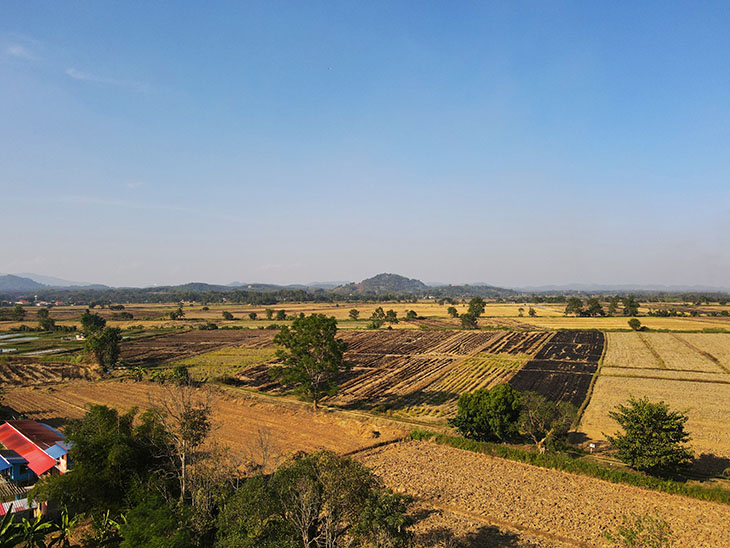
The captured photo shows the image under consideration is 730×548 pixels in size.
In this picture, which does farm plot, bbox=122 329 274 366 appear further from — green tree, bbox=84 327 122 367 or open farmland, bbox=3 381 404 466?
open farmland, bbox=3 381 404 466

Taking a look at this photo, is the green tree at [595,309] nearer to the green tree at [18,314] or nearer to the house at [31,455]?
the house at [31,455]

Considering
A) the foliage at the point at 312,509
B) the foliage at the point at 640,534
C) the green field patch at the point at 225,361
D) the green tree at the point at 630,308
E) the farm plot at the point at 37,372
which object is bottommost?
the farm plot at the point at 37,372

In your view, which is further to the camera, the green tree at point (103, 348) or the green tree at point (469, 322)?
the green tree at point (469, 322)

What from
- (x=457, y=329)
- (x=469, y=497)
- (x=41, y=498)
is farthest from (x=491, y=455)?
(x=457, y=329)

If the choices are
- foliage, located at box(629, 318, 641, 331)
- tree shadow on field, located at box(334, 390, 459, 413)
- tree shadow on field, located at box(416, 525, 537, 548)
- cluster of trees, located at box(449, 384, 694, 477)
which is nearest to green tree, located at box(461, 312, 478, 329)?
foliage, located at box(629, 318, 641, 331)

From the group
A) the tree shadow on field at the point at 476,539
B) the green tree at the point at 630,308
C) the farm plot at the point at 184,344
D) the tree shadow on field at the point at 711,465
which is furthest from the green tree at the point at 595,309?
the tree shadow on field at the point at 476,539

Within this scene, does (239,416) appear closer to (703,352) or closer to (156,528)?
(156,528)
